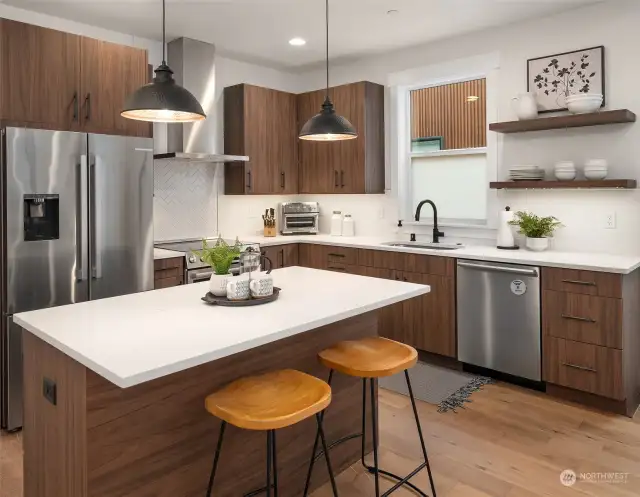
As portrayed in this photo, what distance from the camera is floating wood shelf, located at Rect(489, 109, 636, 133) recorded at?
332 cm

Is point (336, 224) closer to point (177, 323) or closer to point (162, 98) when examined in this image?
point (162, 98)

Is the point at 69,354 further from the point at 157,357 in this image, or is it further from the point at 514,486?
the point at 514,486

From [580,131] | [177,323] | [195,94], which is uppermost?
[195,94]

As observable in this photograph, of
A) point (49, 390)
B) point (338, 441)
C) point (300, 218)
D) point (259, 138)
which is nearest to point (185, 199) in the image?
point (259, 138)

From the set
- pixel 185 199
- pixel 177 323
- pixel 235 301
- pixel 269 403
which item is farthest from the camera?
pixel 185 199

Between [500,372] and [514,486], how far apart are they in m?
1.37

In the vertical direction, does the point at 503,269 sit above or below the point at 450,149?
below

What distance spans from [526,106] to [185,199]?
2934mm

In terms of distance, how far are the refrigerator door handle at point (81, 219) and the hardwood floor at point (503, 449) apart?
1.02 m

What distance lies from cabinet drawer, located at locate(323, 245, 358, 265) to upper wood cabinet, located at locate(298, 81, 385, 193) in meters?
0.60

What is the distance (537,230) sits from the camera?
3727 millimetres

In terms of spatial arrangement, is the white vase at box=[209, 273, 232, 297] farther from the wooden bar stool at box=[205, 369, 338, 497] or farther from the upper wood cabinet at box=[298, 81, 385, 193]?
the upper wood cabinet at box=[298, 81, 385, 193]

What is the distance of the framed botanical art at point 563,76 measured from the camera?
141 inches

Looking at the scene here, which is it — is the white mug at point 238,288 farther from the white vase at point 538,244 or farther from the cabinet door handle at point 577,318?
the white vase at point 538,244
